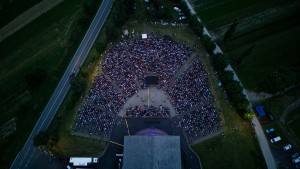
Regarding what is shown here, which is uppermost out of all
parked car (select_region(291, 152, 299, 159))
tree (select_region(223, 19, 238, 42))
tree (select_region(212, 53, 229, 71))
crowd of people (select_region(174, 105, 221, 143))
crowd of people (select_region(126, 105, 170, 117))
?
tree (select_region(223, 19, 238, 42))

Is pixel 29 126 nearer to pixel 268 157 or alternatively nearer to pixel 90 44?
pixel 90 44

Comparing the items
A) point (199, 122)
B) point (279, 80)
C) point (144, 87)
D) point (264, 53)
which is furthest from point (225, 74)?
point (144, 87)

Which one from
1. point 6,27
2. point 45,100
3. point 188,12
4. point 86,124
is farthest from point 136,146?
point 6,27

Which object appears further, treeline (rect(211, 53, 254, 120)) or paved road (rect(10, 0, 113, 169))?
treeline (rect(211, 53, 254, 120))

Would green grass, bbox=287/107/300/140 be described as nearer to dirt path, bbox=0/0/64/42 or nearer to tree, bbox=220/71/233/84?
tree, bbox=220/71/233/84

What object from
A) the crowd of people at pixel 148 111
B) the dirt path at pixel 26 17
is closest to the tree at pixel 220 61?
the crowd of people at pixel 148 111

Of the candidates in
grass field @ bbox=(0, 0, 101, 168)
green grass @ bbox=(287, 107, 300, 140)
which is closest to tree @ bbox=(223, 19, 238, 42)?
green grass @ bbox=(287, 107, 300, 140)
